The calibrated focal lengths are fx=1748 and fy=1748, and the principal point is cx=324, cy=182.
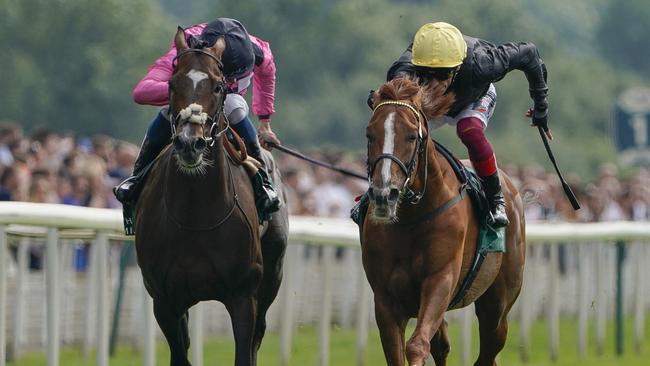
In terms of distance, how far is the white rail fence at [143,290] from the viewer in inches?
364

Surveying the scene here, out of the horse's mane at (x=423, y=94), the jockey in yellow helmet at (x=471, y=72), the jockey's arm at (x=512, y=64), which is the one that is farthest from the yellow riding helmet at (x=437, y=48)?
the jockey's arm at (x=512, y=64)

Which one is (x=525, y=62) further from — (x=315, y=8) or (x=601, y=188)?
(x=315, y=8)

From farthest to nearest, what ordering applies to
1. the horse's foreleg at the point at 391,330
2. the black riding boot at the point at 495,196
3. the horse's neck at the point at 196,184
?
the black riding boot at the point at 495,196 → the horse's neck at the point at 196,184 → the horse's foreleg at the point at 391,330

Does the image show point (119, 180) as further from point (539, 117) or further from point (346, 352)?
point (539, 117)

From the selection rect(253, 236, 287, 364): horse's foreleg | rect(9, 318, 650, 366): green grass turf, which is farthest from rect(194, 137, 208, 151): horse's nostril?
rect(9, 318, 650, 366): green grass turf

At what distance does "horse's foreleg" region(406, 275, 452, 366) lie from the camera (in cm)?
790

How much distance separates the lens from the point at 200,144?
7.90 metres

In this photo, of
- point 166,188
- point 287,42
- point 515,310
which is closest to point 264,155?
point 166,188

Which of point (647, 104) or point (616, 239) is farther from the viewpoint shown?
point (647, 104)

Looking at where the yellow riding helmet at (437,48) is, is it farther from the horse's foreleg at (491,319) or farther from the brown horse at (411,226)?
the horse's foreleg at (491,319)

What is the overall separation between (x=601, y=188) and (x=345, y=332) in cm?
701

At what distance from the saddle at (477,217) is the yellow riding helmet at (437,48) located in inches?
16.9

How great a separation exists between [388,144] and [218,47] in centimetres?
116

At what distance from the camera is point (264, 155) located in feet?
Result: 31.8
